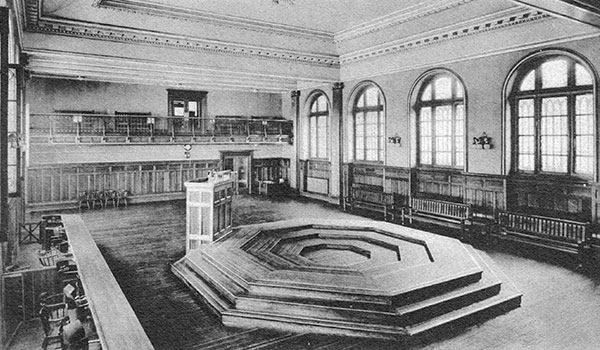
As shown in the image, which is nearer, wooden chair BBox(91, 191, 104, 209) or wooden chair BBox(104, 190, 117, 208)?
wooden chair BBox(91, 191, 104, 209)

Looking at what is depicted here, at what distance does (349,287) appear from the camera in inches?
194

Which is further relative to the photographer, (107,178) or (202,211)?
(107,178)

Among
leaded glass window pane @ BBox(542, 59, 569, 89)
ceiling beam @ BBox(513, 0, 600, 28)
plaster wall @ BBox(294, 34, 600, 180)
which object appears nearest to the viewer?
ceiling beam @ BBox(513, 0, 600, 28)

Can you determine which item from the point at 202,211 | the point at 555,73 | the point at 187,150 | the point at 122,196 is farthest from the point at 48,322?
the point at 187,150

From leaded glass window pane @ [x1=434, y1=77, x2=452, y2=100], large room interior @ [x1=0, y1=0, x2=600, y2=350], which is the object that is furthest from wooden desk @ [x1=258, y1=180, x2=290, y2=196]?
leaded glass window pane @ [x1=434, y1=77, x2=452, y2=100]

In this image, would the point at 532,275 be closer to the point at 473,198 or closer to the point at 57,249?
the point at 473,198

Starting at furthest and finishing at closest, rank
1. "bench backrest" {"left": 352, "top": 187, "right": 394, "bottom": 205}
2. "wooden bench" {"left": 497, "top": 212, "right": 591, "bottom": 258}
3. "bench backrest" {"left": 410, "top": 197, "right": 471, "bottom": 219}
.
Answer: "bench backrest" {"left": 352, "top": 187, "right": 394, "bottom": 205}, "bench backrest" {"left": 410, "top": 197, "right": 471, "bottom": 219}, "wooden bench" {"left": 497, "top": 212, "right": 591, "bottom": 258}

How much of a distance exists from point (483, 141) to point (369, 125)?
13.1 ft

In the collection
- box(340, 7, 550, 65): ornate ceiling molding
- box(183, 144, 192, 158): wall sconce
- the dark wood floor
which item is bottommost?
the dark wood floor

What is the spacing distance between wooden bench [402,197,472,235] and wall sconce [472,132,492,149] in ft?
4.31

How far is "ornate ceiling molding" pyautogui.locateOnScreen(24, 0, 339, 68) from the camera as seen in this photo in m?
8.38

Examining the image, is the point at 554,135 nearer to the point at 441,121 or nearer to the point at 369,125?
the point at 441,121

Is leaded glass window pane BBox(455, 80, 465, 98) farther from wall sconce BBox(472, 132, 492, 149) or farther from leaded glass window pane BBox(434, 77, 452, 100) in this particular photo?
wall sconce BBox(472, 132, 492, 149)

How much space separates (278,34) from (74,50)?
4804mm
